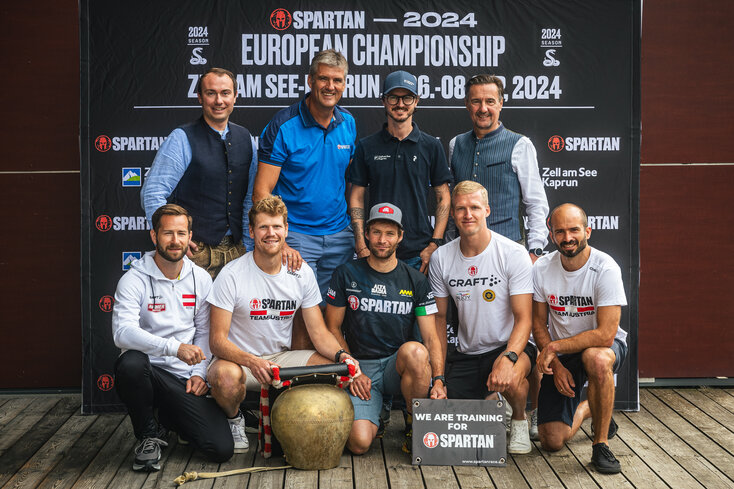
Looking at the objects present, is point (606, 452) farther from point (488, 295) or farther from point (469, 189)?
point (469, 189)

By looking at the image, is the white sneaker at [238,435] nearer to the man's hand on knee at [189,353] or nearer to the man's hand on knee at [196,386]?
the man's hand on knee at [196,386]

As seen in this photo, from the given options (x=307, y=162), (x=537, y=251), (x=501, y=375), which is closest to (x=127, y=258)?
(x=307, y=162)

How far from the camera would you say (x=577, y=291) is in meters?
3.81

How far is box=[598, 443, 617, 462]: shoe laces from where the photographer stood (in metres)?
3.55

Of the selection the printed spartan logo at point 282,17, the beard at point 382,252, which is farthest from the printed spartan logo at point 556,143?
the printed spartan logo at point 282,17

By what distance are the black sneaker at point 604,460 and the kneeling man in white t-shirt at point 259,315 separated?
1.40 metres

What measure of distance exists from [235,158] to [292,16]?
1.07 m

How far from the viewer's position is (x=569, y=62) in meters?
4.68

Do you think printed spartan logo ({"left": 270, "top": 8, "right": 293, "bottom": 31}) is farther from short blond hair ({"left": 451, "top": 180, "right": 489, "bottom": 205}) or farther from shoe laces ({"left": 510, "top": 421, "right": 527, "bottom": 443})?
shoe laces ({"left": 510, "top": 421, "right": 527, "bottom": 443})

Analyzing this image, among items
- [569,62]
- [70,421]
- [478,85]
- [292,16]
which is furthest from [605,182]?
[70,421]

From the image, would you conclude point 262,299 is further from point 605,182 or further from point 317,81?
point 605,182

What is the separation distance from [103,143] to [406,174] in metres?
1.99

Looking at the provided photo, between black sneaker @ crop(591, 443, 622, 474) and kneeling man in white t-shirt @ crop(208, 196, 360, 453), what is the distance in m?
1.40

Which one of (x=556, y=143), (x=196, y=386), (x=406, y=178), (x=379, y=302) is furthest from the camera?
(x=556, y=143)
